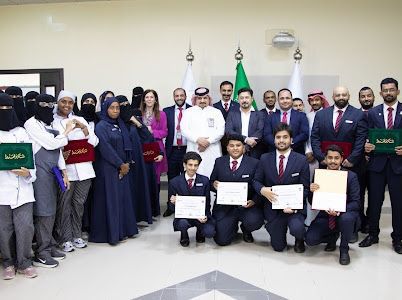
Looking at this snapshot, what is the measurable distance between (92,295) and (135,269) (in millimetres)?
533

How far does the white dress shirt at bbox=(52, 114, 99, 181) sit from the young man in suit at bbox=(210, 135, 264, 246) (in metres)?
1.27

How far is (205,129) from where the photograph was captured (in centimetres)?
455

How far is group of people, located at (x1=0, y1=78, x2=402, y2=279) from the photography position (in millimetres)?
3143

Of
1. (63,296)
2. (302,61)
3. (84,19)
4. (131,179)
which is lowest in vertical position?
(63,296)

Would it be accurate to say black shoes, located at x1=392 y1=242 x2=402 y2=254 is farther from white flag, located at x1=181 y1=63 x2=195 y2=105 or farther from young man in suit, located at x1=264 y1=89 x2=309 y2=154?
white flag, located at x1=181 y1=63 x2=195 y2=105

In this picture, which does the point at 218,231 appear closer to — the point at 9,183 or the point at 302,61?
the point at 9,183

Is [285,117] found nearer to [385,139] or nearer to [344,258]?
[385,139]

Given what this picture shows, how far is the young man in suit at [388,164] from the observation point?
11.9 feet

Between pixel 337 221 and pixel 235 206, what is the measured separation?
102 centimetres

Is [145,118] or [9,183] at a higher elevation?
[145,118]

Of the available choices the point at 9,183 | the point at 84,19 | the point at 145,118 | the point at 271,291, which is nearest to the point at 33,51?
the point at 84,19

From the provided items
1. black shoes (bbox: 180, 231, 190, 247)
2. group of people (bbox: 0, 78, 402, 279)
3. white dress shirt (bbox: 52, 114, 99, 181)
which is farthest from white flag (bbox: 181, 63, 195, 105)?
black shoes (bbox: 180, 231, 190, 247)

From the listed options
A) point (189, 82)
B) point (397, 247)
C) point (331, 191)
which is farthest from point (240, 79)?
point (397, 247)

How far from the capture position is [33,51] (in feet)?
22.6
